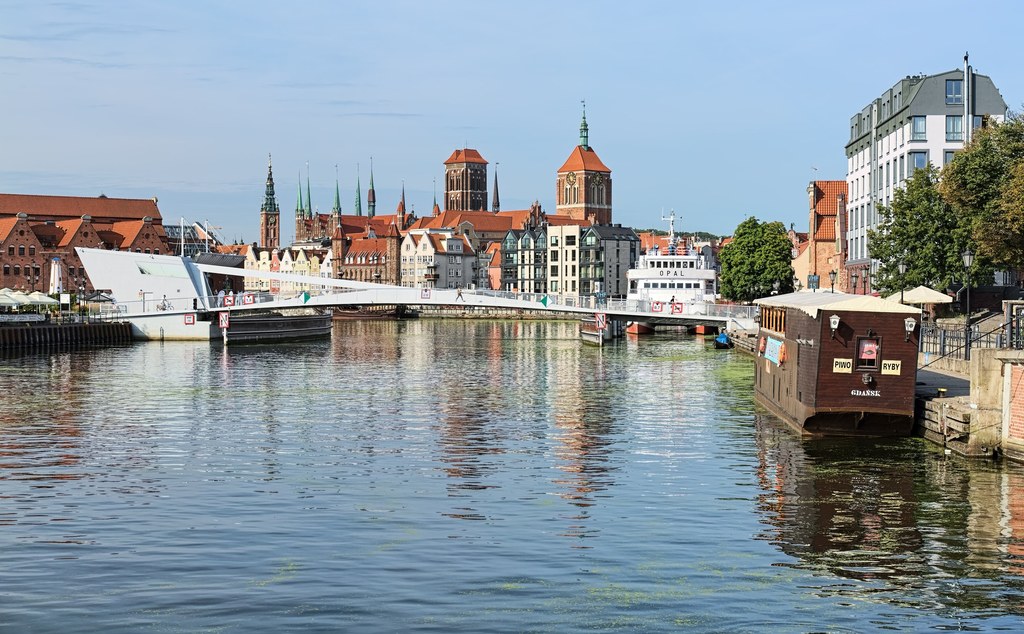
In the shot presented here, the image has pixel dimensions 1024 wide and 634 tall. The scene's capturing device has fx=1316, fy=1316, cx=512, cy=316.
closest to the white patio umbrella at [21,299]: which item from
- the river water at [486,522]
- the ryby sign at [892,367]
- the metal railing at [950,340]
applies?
the river water at [486,522]

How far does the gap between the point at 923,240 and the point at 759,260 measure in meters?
64.4

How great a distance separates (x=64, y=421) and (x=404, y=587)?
29073 millimetres

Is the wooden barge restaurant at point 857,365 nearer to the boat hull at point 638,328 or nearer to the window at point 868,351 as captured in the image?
the window at point 868,351

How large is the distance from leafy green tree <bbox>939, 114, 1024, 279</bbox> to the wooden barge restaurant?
1781 cm

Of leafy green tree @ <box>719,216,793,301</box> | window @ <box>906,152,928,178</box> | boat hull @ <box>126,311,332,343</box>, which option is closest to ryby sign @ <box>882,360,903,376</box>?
window @ <box>906,152,928,178</box>

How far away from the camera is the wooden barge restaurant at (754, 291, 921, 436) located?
3662 centimetres

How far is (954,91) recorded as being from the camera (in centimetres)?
9188

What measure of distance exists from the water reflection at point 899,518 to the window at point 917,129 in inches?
2279

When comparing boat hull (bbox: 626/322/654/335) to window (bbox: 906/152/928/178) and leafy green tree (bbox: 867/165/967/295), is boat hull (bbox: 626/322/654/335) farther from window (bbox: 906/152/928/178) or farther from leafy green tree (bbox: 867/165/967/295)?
leafy green tree (bbox: 867/165/967/295)

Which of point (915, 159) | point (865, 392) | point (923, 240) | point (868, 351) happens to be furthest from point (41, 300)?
point (868, 351)

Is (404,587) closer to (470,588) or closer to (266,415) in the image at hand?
(470,588)

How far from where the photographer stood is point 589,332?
11062 centimetres

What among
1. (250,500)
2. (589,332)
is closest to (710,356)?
(589,332)

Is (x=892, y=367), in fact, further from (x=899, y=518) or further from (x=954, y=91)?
(x=954, y=91)
